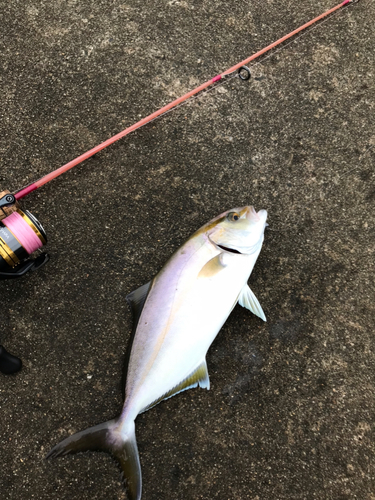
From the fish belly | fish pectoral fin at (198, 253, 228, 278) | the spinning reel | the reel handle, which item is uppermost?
the reel handle

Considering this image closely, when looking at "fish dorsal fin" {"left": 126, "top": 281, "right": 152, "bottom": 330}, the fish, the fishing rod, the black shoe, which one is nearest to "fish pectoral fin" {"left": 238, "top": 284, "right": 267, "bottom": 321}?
the fish

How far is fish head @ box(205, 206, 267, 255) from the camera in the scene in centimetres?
194

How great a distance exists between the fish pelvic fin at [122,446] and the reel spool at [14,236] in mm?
973

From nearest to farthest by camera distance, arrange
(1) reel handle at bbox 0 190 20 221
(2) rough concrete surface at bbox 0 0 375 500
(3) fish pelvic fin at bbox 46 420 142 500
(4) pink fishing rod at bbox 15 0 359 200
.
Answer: (3) fish pelvic fin at bbox 46 420 142 500 < (1) reel handle at bbox 0 190 20 221 < (2) rough concrete surface at bbox 0 0 375 500 < (4) pink fishing rod at bbox 15 0 359 200

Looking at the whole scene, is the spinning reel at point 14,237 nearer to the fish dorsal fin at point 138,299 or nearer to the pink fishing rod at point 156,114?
the pink fishing rod at point 156,114

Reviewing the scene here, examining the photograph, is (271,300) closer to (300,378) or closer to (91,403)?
(300,378)

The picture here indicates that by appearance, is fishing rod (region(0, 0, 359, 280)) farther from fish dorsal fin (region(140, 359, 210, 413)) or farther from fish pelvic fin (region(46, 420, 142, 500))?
fish dorsal fin (region(140, 359, 210, 413))

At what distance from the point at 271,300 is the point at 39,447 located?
1627 millimetres

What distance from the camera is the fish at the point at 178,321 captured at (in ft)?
5.97

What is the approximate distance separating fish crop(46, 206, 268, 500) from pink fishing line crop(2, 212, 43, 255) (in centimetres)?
62

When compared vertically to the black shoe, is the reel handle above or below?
above

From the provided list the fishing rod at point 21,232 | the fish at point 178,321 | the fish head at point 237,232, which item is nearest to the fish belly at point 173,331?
the fish at point 178,321

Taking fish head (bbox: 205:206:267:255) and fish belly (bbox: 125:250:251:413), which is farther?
fish head (bbox: 205:206:267:255)

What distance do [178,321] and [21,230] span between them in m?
0.99
